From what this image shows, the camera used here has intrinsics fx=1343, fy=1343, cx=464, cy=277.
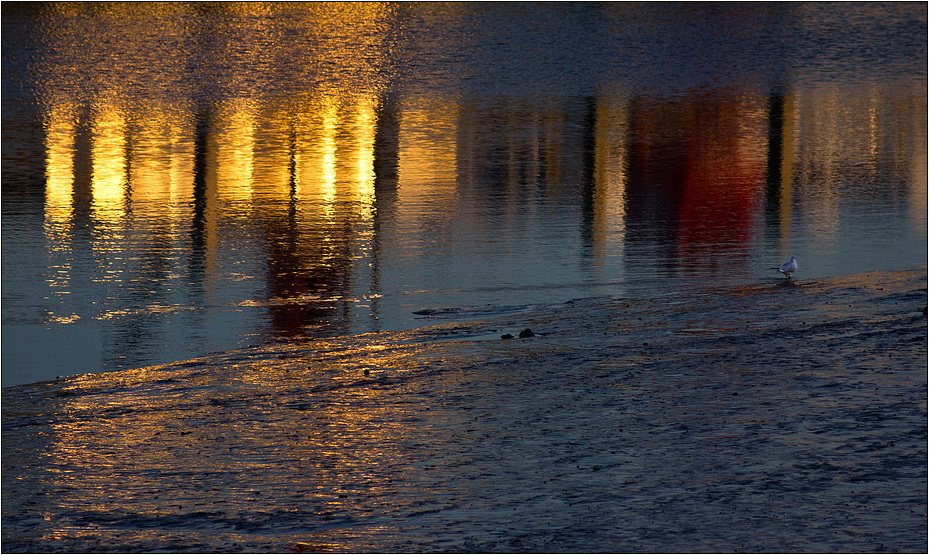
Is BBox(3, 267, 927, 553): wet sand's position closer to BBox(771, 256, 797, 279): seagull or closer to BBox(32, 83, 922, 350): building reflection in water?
BBox(771, 256, 797, 279): seagull

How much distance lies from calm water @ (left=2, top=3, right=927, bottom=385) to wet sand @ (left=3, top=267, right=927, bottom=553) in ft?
3.73

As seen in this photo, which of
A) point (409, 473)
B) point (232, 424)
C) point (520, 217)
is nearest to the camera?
point (409, 473)

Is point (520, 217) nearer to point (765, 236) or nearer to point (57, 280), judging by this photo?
point (765, 236)

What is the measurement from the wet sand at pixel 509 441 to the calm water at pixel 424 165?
114 centimetres

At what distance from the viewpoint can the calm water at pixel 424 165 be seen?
11.2m

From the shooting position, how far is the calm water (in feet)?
36.7

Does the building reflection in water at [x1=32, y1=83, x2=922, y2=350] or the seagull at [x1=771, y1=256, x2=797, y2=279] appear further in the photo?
the building reflection in water at [x1=32, y1=83, x2=922, y2=350]

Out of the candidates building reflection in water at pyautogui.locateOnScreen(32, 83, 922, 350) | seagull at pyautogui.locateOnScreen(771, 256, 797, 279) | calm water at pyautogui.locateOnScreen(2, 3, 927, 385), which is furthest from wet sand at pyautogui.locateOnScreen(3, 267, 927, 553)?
building reflection in water at pyautogui.locateOnScreen(32, 83, 922, 350)

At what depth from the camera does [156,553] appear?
5992mm

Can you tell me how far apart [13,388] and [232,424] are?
1875 mm

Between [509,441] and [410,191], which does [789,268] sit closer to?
[509,441]

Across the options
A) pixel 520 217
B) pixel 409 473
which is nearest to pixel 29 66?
pixel 520 217

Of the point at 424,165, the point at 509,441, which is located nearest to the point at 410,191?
the point at 424,165

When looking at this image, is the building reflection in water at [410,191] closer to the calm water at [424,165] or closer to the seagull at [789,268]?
the calm water at [424,165]
